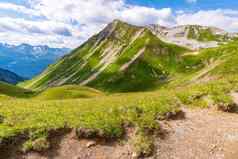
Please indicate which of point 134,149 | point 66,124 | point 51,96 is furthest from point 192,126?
point 51,96

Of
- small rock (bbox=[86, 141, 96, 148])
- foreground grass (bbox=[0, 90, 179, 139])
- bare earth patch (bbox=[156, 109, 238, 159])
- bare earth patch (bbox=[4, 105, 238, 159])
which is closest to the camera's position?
bare earth patch (bbox=[4, 105, 238, 159])

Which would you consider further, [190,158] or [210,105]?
[210,105]

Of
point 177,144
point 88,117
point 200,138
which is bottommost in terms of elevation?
point 177,144

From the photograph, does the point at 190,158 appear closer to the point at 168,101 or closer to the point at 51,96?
the point at 168,101

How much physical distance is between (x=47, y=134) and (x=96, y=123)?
11.4ft

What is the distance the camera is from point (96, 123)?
2522 cm

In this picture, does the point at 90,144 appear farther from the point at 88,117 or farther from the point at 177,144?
the point at 177,144

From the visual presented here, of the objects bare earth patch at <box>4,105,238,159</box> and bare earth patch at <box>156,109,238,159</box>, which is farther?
bare earth patch at <box>156,109,238,159</box>

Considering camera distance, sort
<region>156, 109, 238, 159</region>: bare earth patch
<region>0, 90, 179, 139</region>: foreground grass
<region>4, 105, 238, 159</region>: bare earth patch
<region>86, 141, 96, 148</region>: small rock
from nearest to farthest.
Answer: <region>4, 105, 238, 159</region>: bare earth patch, <region>86, 141, 96, 148</region>: small rock, <region>0, 90, 179, 139</region>: foreground grass, <region>156, 109, 238, 159</region>: bare earth patch

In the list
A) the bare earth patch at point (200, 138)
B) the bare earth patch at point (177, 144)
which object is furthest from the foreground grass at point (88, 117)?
the bare earth patch at point (200, 138)

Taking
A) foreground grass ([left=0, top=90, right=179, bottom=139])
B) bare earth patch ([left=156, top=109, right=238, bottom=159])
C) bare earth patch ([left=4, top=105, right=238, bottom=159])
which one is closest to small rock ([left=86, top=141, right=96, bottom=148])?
bare earth patch ([left=4, top=105, right=238, bottom=159])

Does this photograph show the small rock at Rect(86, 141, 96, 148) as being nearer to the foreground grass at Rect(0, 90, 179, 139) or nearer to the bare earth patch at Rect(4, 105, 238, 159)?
the bare earth patch at Rect(4, 105, 238, 159)

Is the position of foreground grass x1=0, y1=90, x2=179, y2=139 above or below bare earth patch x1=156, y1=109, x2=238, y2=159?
above

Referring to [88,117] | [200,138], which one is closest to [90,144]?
[88,117]
